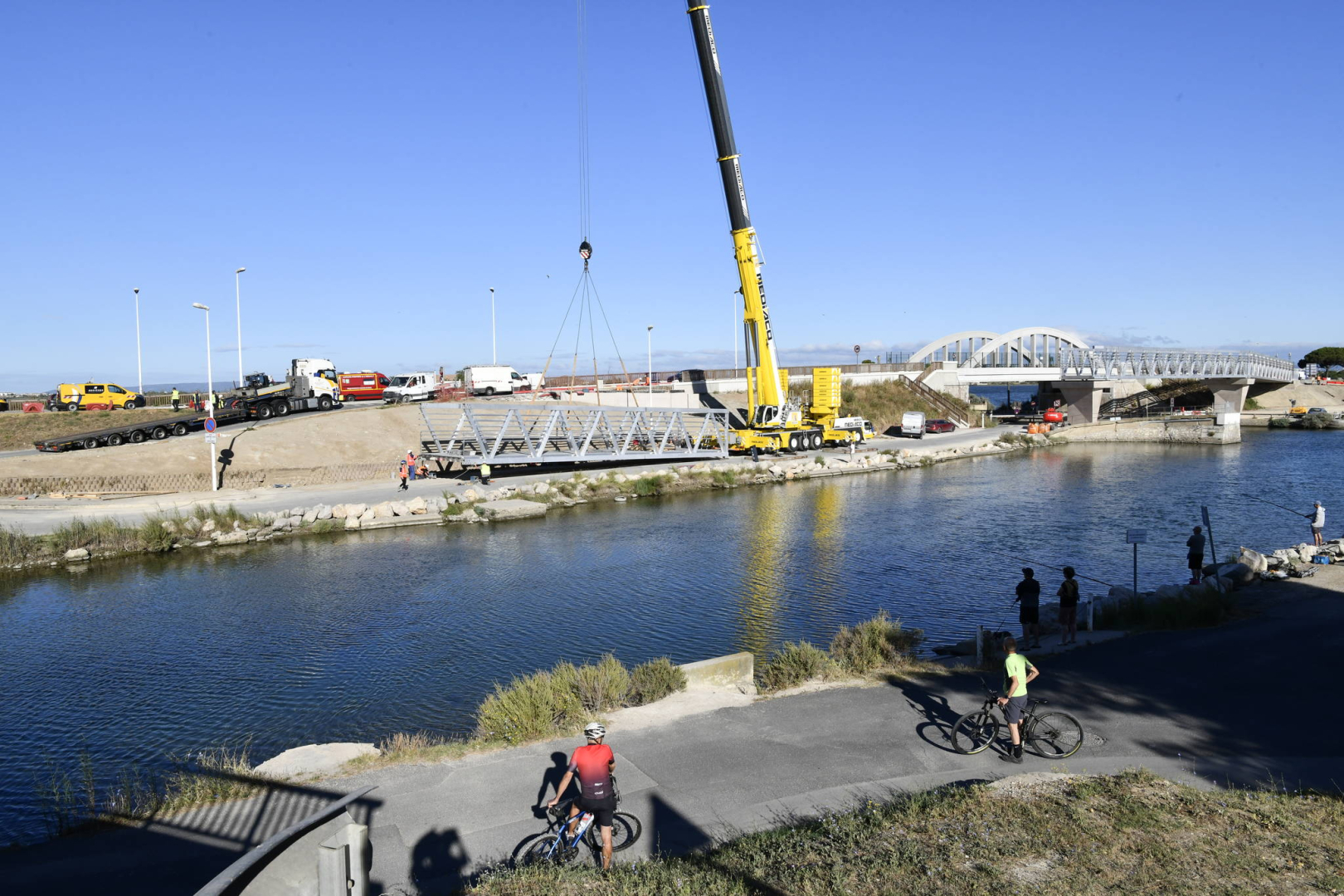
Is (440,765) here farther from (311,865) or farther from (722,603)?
(722,603)

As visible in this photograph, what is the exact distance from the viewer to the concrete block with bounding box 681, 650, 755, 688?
13.4m

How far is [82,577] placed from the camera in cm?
2558

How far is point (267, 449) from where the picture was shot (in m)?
40.2

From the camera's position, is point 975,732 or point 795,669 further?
point 795,669

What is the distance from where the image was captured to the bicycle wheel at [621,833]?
8.36 m

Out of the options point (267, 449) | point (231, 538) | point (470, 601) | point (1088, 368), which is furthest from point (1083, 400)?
point (231, 538)

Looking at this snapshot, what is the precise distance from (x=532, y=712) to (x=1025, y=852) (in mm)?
6233

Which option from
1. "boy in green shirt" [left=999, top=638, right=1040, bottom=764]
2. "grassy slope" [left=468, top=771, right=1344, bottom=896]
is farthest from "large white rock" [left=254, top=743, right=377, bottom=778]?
"boy in green shirt" [left=999, top=638, right=1040, bottom=764]

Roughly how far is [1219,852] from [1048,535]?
24264mm

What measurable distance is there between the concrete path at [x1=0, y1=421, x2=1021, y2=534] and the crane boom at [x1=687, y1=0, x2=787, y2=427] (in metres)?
7.17

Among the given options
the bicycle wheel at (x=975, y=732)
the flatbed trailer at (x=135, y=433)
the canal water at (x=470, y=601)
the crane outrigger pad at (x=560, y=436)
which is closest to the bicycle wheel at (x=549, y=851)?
the bicycle wheel at (x=975, y=732)

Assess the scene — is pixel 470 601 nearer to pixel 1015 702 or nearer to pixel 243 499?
pixel 1015 702

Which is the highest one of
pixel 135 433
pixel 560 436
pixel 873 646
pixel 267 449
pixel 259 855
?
pixel 135 433

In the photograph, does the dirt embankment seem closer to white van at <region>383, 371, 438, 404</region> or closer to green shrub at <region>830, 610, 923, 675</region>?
white van at <region>383, 371, 438, 404</region>
